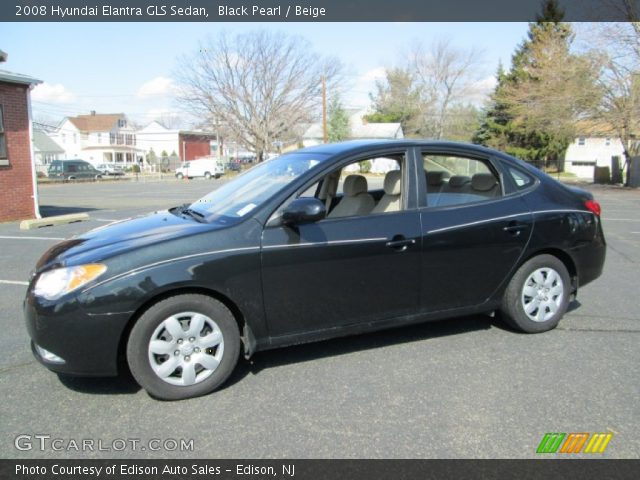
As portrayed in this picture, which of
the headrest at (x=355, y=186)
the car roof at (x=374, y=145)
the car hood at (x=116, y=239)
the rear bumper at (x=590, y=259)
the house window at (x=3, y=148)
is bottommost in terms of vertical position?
the rear bumper at (x=590, y=259)

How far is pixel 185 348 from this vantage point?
125 inches

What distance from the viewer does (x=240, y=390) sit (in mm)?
3354

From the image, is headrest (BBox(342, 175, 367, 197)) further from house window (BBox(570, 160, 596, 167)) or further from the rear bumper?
house window (BBox(570, 160, 596, 167))

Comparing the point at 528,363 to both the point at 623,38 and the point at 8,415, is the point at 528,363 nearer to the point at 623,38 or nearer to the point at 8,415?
the point at 8,415

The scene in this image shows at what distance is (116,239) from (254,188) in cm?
110

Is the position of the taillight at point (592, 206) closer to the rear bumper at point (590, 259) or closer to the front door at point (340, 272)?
the rear bumper at point (590, 259)

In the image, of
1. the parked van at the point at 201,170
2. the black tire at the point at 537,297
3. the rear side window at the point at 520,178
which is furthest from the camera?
→ the parked van at the point at 201,170

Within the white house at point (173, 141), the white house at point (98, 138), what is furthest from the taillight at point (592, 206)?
the white house at point (173, 141)

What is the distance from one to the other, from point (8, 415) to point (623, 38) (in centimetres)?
3078

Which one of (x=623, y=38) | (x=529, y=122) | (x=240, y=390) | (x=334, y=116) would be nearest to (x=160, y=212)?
(x=240, y=390)

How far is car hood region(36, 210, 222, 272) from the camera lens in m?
3.18

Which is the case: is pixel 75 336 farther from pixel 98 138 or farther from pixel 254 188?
pixel 98 138

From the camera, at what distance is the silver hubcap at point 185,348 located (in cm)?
314
